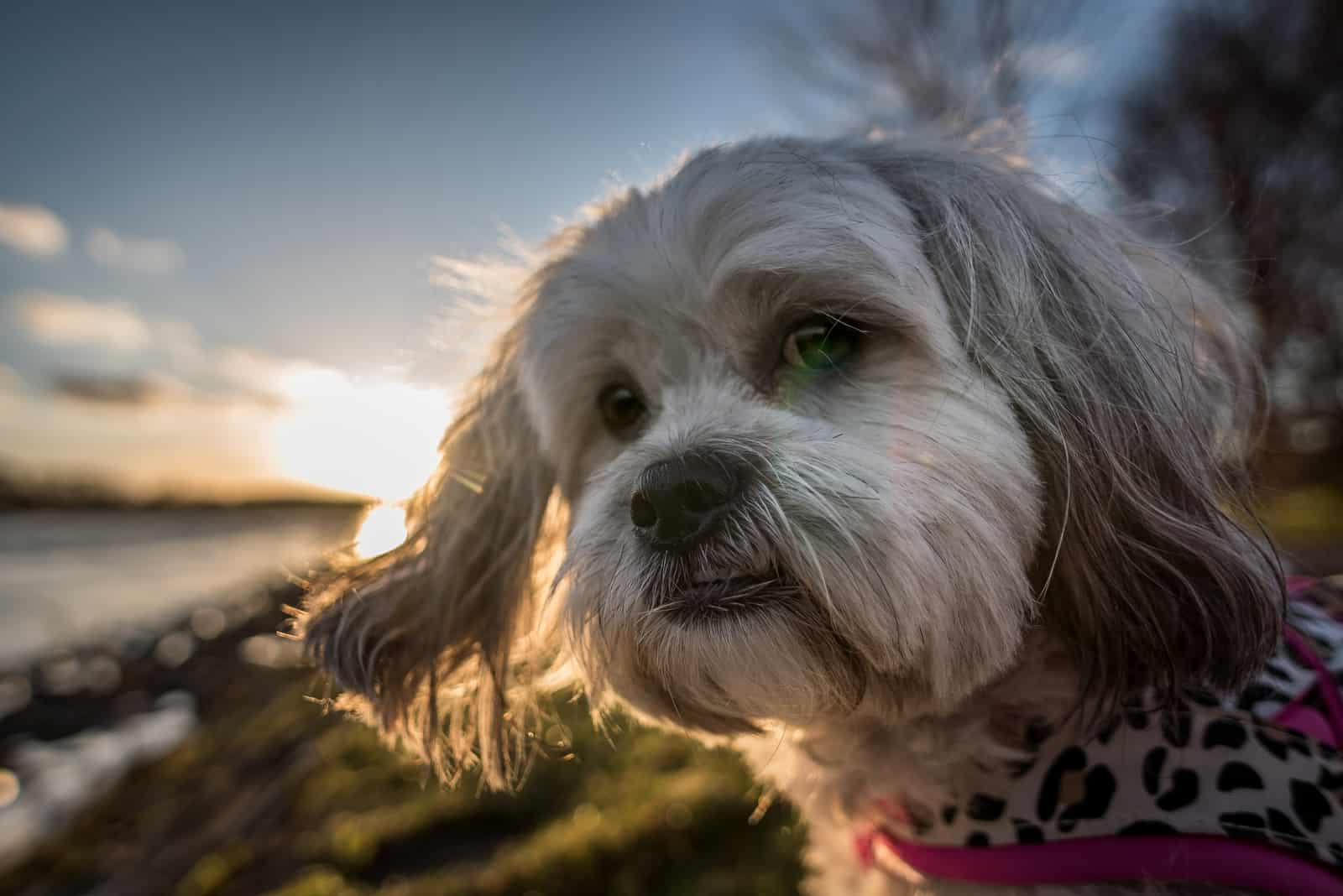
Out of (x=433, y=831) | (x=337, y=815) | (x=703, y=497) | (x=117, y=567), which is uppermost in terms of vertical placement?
(x=117, y=567)

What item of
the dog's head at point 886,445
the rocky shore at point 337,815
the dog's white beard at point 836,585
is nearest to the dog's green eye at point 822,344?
the dog's head at point 886,445

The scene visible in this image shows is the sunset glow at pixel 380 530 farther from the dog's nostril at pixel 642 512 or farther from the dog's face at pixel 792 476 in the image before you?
the dog's nostril at pixel 642 512

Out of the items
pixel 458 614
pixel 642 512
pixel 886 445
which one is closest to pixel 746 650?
pixel 642 512

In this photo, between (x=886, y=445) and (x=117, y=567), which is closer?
(x=886, y=445)

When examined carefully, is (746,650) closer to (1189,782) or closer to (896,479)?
(896,479)

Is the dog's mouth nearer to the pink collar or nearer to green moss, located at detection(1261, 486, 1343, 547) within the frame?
the pink collar

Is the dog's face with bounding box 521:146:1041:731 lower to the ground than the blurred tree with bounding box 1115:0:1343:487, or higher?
lower

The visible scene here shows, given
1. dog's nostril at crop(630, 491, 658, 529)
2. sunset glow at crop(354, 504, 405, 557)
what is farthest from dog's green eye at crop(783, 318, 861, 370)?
sunset glow at crop(354, 504, 405, 557)

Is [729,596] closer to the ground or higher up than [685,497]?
closer to the ground
